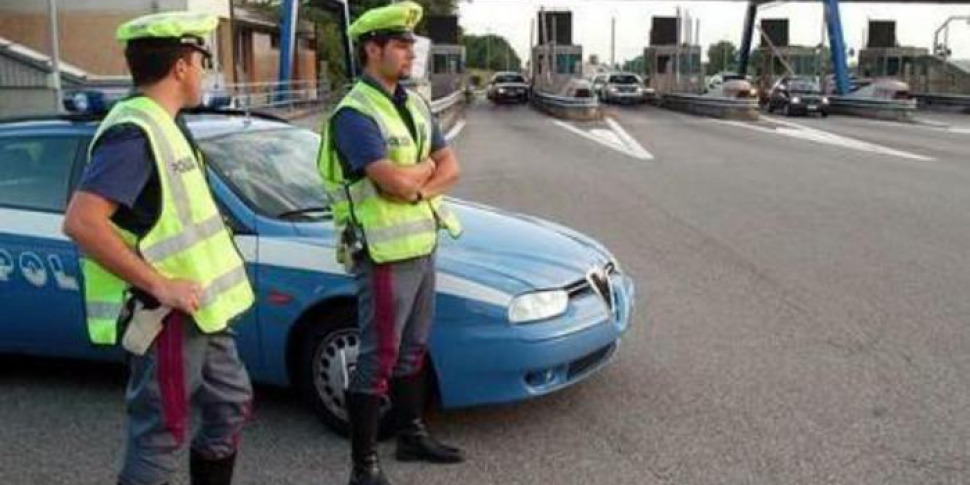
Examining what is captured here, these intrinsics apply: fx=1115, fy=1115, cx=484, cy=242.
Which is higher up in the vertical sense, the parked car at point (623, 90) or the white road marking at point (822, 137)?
the parked car at point (623, 90)

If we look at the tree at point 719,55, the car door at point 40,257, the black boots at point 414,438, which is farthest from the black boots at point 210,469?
the tree at point 719,55

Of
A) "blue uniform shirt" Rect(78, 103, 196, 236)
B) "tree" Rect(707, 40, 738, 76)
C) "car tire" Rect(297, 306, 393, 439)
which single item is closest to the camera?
"blue uniform shirt" Rect(78, 103, 196, 236)

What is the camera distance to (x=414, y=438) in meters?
4.60

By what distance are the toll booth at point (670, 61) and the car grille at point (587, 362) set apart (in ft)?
179

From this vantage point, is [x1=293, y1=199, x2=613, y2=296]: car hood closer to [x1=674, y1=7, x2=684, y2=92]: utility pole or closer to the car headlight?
the car headlight

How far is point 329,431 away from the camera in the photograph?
496 cm

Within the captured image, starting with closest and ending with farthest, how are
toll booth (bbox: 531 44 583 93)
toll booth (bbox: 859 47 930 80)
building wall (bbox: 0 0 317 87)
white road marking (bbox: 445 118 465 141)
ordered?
white road marking (bbox: 445 118 465 141)
building wall (bbox: 0 0 317 87)
toll booth (bbox: 531 44 583 93)
toll booth (bbox: 859 47 930 80)

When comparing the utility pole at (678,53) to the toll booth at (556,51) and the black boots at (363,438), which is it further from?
the black boots at (363,438)

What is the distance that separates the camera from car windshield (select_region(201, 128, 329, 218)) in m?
5.17

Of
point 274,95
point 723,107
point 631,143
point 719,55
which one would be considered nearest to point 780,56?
point 723,107

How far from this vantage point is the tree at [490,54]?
511 feet

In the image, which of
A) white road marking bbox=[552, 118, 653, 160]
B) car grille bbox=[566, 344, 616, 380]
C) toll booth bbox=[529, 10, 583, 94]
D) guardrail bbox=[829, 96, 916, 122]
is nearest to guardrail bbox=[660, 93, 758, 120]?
guardrail bbox=[829, 96, 916, 122]

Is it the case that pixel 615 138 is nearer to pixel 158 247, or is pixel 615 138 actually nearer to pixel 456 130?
pixel 456 130

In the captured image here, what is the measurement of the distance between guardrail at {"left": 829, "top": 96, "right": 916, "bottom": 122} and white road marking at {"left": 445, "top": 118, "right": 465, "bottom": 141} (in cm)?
1447
